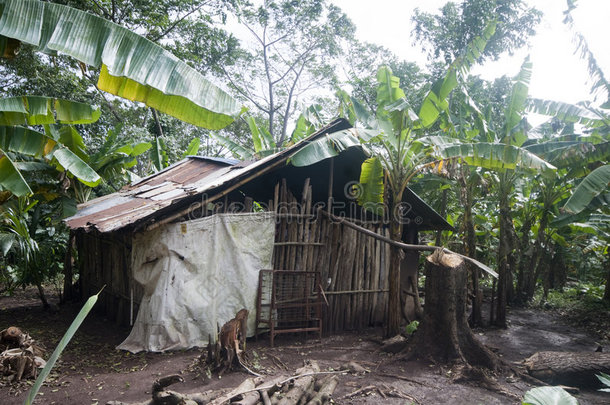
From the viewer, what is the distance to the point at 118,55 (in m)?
3.11

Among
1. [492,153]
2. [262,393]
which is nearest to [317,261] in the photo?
[492,153]

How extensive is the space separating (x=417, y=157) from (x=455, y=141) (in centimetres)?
66

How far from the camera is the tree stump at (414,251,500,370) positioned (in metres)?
5.77

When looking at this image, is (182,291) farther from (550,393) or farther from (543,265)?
(543,265)

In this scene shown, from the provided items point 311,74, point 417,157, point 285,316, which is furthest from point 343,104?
point 311,74

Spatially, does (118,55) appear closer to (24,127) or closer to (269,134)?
(24,127)

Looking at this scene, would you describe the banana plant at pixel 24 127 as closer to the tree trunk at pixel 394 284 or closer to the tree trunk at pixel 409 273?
the tree trunk at pixel 394 284

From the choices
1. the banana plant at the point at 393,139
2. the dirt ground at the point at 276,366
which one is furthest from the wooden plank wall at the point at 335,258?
the banana plant at the point at 393,139

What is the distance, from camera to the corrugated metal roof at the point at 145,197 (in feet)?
19.5

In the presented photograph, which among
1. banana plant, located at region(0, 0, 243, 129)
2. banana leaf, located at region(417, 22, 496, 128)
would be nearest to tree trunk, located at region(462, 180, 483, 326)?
banana leaf, located at region(417, 22, 496, 128)

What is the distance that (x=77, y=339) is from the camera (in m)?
6.77

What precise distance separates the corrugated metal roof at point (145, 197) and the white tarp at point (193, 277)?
19.7 inches

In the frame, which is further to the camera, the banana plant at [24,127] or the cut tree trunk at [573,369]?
the cut tree trunk at [573,369]

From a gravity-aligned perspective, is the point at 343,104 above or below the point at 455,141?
above
